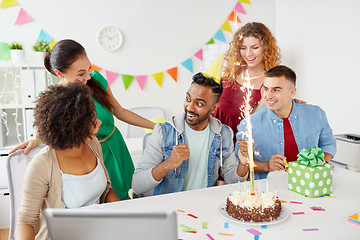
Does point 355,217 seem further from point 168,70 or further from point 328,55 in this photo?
point 168,70

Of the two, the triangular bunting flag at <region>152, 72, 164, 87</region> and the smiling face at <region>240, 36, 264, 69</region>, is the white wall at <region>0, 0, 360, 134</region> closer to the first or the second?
the triangular bunting flag at <region>152, 72, 164, 87</region>

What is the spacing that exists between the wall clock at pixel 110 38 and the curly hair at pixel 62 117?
2.65 m

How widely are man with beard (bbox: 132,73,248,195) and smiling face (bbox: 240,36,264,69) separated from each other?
2.40ft

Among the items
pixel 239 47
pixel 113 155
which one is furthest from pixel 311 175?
pixel 239 47

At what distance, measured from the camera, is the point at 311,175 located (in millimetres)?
1363

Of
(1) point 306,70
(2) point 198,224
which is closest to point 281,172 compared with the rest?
(2) point 198,224

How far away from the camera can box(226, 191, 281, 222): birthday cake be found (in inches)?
44.3

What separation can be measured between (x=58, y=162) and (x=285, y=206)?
0.87m

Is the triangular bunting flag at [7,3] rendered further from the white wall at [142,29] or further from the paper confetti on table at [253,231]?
the paper confetti on table at [253,231]

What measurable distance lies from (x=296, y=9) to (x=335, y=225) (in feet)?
11.1

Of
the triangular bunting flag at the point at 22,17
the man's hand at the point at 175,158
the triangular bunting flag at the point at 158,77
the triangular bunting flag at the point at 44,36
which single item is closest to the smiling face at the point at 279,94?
the man's hand at the point at 175,158

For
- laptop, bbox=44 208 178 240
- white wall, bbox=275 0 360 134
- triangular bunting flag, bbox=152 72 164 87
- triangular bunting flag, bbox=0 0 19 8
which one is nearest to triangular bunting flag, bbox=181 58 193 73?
triangular bunting flag, bbox=152 72 164 87

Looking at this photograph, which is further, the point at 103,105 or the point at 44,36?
the point at 44,36

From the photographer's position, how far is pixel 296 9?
13.1 feet
